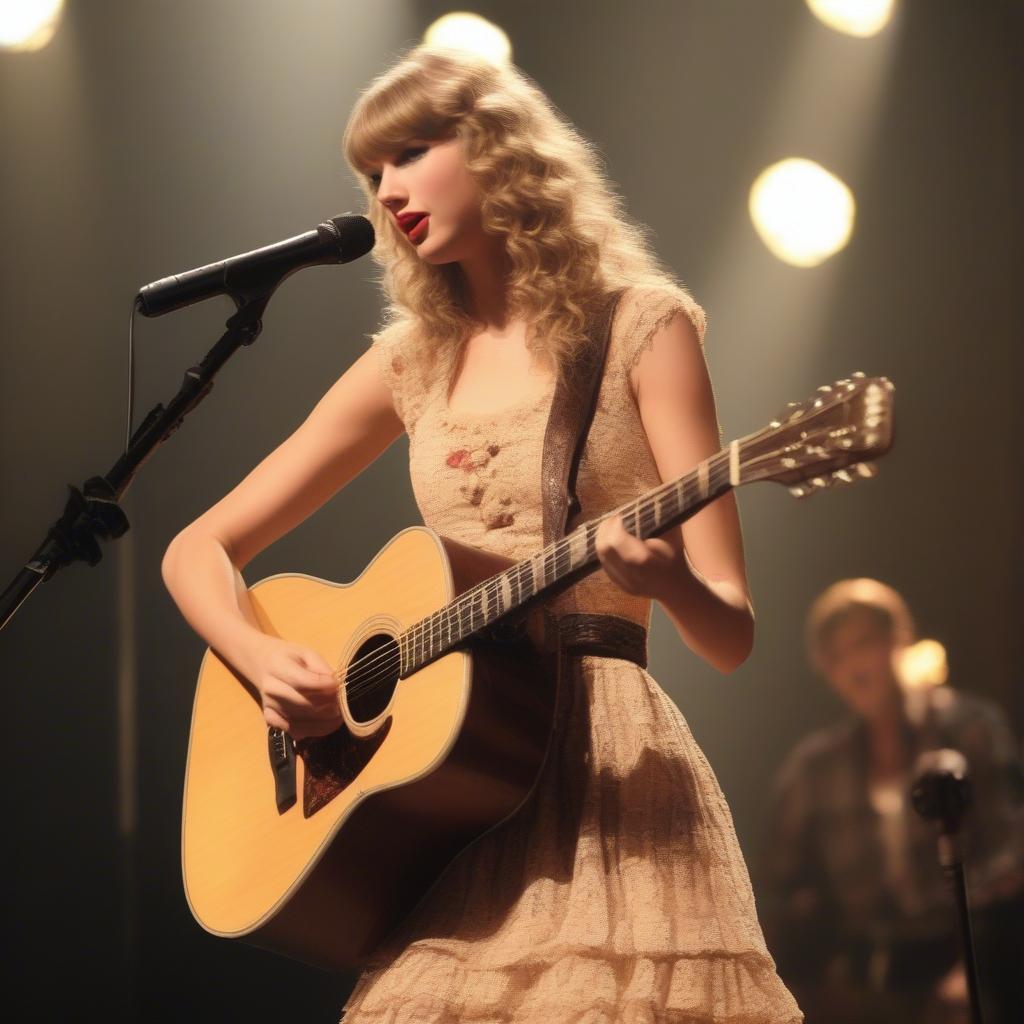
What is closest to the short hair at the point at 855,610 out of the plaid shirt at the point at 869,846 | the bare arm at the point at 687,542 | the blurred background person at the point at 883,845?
the blurred background person at the point at 883,845

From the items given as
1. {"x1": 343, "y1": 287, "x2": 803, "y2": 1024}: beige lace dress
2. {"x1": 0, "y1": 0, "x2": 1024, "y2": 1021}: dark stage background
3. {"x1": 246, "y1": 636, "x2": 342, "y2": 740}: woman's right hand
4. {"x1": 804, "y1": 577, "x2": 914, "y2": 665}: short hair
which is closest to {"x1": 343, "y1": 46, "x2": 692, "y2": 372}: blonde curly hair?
{"x1": 343, "y1": 287, "x2": 803, "y2": 1024}: beige lace dress

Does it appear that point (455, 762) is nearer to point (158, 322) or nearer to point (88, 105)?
point (158, 322)

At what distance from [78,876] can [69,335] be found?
1269 millimetres

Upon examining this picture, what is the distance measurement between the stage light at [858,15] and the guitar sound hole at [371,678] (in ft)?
7.42

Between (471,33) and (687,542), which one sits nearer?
(687,542)

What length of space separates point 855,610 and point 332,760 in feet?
5.97

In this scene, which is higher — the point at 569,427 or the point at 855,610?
the point at 855,610

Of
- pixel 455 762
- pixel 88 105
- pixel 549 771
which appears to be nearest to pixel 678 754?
pixel 549 771

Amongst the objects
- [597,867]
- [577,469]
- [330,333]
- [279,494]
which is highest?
[330,333]

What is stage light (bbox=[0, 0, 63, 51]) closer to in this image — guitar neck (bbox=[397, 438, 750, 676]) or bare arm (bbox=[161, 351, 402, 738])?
bare arm (bbox=[161, 351, 402, 738])

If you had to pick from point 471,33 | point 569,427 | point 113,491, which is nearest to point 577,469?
point 569,427

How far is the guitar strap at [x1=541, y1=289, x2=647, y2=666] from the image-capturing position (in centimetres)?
161

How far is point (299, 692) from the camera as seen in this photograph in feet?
5.61

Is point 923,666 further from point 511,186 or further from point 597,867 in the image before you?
point 597,867
